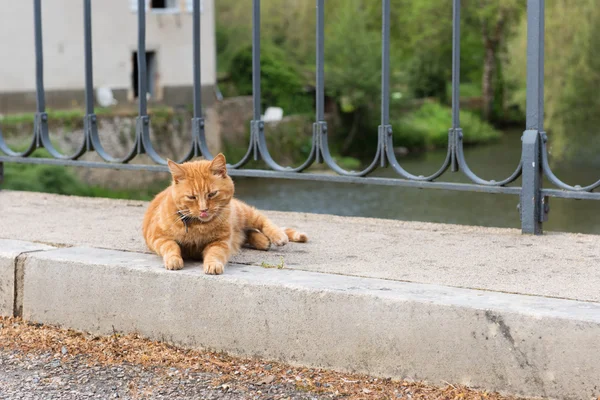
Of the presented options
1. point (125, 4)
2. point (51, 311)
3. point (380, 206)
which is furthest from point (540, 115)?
point (125, 4)

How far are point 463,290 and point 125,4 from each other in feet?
80.8

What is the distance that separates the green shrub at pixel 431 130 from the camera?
33938 mm

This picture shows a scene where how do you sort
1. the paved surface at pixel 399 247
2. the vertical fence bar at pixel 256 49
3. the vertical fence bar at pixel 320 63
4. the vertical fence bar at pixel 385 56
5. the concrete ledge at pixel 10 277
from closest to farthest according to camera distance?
the paved surface at pixel 399 247 < the concrete ledge at pixel 10 277 < the vertical fence bar at pixel 385 56 < the vertical fence bar at pixel 320 63 < the vertical fence bar at pixel 256 49

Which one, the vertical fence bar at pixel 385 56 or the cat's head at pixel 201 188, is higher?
the vertical fence bar at pixel 385 56

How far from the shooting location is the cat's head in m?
3.36

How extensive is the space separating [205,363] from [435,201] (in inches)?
788

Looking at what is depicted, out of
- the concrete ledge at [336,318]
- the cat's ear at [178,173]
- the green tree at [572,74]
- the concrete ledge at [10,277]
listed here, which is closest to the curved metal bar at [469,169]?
the concrete ledge at [336,318]

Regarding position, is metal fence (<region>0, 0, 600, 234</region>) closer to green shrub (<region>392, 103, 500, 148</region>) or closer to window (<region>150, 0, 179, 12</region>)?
window (<region>150, 0, 179, 12</region>)

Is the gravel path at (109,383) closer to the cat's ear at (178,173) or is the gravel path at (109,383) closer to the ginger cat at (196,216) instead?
the ginger cat at (196,216)

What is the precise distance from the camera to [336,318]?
2.89 metres

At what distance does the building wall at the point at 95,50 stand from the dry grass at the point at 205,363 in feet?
70.1

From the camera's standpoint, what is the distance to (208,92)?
2861cm

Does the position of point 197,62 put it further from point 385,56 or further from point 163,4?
point 163,4

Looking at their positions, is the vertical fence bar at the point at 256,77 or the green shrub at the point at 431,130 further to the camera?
the green shrub at the point at 431,130
